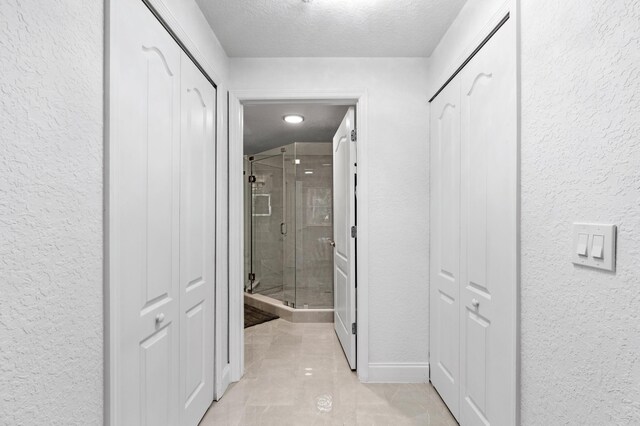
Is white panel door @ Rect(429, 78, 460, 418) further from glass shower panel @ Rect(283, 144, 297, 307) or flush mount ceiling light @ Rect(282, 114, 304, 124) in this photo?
glass shower panel @ Rect(283, 144, 297, 307)

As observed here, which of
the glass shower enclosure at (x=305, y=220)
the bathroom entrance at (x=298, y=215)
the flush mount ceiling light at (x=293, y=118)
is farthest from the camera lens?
the glass shower enclosure at (x=305, y=220)

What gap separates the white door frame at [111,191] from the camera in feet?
3.46

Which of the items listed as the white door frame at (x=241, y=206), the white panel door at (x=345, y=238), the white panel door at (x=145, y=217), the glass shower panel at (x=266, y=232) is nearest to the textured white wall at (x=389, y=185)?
the white door frame at (x=241, y=206)

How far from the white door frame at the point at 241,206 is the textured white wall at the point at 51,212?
51.4 inches

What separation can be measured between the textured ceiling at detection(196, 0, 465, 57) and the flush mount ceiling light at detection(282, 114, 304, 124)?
3.82 feet

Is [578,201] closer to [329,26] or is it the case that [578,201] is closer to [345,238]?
[329,26]

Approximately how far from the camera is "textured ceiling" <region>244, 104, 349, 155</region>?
3.32m

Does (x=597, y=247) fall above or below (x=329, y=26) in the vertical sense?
below

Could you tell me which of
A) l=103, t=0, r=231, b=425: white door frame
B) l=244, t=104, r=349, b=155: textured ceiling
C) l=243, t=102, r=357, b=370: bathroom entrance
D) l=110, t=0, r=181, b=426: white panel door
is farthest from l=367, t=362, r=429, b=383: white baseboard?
l=244, t=104, r=349, b=155: textured ceiling

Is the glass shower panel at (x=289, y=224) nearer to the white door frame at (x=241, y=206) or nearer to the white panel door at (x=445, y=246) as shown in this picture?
the white door frame at (x=241, y=206)

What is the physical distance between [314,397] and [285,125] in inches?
110

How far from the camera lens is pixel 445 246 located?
2.10 meters

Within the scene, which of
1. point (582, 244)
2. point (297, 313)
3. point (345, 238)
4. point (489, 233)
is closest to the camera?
point (582, 244)

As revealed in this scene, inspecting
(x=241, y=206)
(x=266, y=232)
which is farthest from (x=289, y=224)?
(x=241, y=206)
